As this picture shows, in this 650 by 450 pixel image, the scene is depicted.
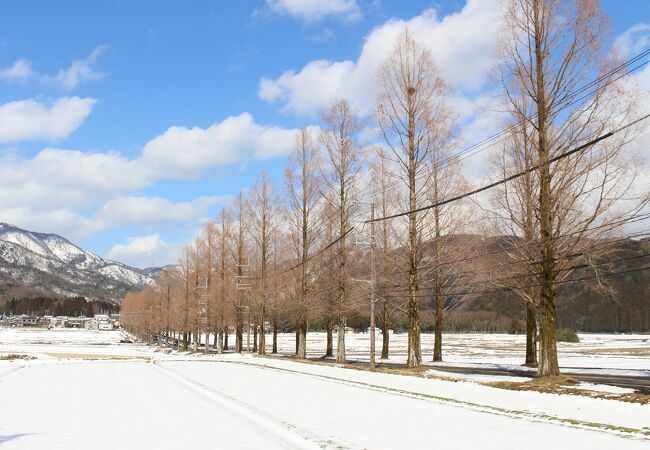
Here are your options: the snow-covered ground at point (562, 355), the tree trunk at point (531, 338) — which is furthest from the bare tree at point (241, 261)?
the tree trunk at point (531, 338)

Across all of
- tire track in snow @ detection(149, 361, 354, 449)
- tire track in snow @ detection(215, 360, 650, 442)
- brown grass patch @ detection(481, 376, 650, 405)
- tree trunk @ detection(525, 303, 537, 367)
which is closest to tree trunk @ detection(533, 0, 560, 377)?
brown grass patch @ detection(481, 376, 650, 405)

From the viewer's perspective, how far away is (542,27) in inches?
867

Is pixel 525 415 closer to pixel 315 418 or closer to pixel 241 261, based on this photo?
pixel 315 418

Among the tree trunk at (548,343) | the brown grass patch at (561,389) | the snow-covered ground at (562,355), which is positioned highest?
the tree trunk at (548,343)

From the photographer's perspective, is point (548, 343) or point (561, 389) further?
point (548, 343)

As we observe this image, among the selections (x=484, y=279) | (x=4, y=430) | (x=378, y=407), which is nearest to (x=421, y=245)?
(x=484, y=279)

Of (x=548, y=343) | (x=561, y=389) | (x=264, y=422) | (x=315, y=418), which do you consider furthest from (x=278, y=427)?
(x=548, y=343)

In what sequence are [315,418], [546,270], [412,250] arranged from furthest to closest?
[412,250] < [546,270] < [315,418]

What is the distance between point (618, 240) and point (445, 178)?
12.4 meters

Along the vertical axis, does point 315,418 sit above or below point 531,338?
below

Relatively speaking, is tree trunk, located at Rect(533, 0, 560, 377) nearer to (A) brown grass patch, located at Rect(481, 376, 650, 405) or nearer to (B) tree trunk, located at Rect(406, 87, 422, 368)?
(A) brown grass patch, located at Rect(481, 376, 650, 405)

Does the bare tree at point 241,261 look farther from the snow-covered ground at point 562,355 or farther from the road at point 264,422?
the road at point 264,422

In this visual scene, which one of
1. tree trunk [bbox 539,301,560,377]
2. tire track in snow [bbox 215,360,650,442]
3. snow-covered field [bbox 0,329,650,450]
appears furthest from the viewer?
tree trunk [bbox 539,301,560,377]

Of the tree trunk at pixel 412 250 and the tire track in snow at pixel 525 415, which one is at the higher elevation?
the tree trunk at pixel 412 250
